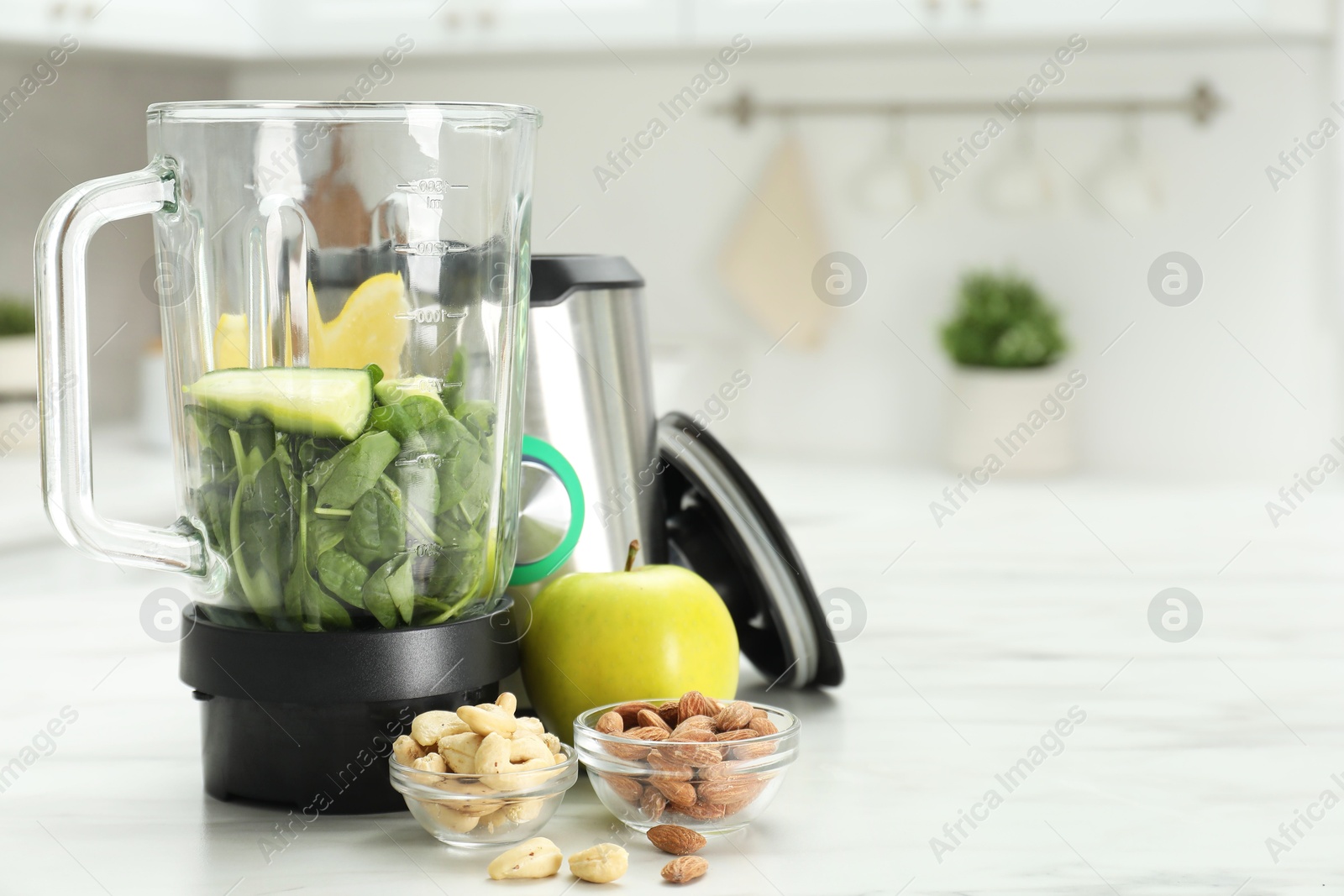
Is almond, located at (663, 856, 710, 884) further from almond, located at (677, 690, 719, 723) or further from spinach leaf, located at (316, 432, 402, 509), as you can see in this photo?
spinach leaf, located at (316, 432, 402, 509)

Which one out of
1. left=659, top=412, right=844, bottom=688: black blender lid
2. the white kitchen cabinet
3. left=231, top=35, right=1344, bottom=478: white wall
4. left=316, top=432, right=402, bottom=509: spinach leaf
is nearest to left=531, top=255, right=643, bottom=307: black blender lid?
left=659, top=412, right=844, bottom=688: black blender lid

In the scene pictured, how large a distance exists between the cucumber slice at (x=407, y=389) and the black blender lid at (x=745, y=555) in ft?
0.79

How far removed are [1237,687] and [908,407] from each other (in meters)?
1.25

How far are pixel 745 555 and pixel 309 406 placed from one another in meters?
0.30

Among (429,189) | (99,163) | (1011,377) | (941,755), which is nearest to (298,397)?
(429,189)

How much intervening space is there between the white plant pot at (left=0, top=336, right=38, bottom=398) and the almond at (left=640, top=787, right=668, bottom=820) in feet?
4.63

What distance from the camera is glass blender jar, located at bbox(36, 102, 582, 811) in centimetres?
55

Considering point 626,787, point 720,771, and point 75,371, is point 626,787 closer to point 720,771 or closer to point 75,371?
point 720,771

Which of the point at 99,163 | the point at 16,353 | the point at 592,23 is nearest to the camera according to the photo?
the point at 16,353

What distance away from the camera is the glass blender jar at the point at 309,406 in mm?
554

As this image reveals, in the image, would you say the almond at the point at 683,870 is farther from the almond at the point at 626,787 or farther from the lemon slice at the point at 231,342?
the lemon slice at the point at 231,342

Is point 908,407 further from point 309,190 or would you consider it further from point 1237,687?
point 309,190

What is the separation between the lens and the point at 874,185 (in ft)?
6.42

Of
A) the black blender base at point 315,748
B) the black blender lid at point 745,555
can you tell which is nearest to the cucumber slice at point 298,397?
the black blender base at point 315,748
